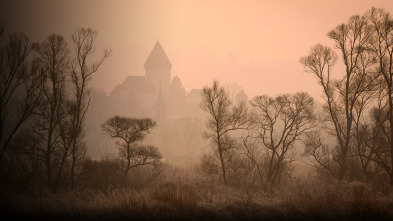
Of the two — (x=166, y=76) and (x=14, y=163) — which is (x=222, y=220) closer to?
(x=14, y=163)

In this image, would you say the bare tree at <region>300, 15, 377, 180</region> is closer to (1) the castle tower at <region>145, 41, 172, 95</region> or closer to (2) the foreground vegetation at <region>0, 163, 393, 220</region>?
(2) the foreground vegetation at <region>0, 163, 393, 220</region>

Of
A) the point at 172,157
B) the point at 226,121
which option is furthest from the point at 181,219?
the point at 172,157

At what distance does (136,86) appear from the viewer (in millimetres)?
101875

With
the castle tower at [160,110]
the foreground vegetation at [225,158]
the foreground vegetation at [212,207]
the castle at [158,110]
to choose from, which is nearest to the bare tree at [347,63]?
the foreground vegetation at [225,158]

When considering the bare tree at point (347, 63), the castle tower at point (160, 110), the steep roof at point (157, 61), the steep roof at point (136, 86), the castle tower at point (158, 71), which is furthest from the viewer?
the steep roof at point (157, 61)

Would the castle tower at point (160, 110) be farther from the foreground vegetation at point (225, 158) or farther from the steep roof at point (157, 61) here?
the foreground vegetation at point (225, 158)

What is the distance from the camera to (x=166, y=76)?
121m

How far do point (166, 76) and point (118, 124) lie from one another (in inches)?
3692

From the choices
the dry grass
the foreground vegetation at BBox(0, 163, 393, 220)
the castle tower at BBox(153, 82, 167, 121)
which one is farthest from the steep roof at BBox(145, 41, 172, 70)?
the dry grass

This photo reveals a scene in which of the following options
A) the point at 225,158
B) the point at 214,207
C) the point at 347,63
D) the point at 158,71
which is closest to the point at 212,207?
the point at 214,207

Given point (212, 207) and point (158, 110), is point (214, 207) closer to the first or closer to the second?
point (212, 207)

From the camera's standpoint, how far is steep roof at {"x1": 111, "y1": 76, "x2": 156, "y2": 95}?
327 ft

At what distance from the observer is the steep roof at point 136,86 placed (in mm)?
99713

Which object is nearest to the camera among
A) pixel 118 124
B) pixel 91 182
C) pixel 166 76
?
pixel 118 124
